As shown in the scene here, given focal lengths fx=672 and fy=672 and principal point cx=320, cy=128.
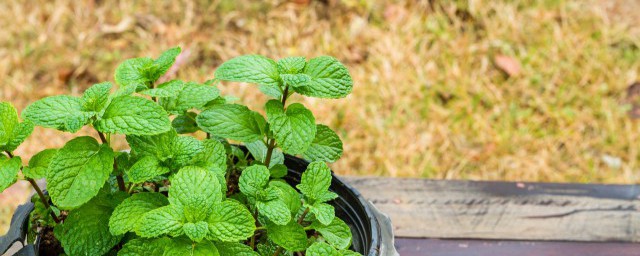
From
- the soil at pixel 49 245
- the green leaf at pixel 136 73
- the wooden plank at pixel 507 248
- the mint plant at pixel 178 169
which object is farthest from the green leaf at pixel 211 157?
the wooden plank at pixel 507 248

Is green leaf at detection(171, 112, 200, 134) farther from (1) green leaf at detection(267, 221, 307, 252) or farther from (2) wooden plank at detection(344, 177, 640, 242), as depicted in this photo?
(2) wooden plank at detection(344, 177, 640, 242)

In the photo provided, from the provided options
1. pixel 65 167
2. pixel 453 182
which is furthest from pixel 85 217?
pixel 453 182

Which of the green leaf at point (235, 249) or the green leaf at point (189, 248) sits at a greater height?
the green leaf at point (189, 248)

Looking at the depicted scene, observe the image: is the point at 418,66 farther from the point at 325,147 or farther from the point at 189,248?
the point at 189,248

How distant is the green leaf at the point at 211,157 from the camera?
74cm

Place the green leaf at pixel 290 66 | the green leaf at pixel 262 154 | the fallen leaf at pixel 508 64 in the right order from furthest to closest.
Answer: the fallen leaf at pixel 508 64
the green leaf at pixel 262 154
the green leaf at pixel 290 66

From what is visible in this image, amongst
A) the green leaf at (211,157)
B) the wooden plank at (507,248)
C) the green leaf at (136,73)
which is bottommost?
the wooden plank at (507,248)

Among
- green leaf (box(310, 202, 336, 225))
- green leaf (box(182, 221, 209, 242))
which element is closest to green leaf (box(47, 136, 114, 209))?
green leaf (box(182, 221, 209, 242))

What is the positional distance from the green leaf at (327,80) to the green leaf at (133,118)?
0.15m

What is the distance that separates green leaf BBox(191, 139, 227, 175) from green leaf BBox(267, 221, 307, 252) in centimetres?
9

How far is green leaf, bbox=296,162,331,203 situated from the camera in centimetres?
74

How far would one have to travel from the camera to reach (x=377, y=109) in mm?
2020

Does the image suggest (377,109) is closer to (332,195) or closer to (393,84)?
(393,84)

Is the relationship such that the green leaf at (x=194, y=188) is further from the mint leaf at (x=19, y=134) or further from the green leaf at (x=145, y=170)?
the mint leaf at (x=19, y=134)
